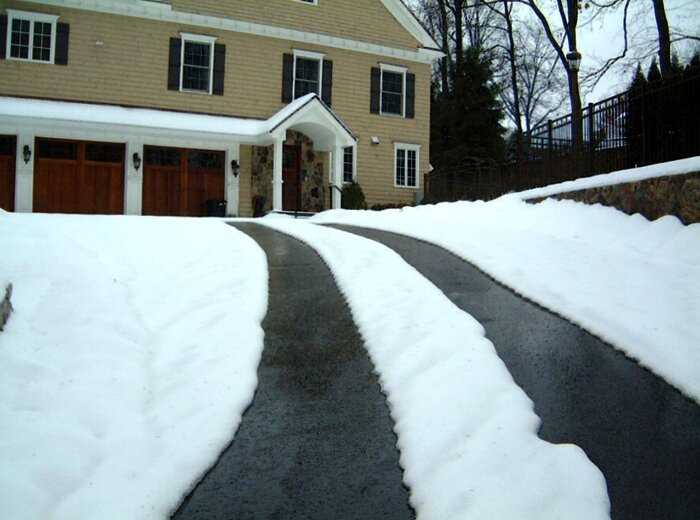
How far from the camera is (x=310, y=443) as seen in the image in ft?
11.5

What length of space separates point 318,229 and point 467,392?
6.80 m

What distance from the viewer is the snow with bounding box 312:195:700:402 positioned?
4.52 metres

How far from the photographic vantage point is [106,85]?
17.3 m

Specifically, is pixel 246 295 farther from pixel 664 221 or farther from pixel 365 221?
pixel 365 221

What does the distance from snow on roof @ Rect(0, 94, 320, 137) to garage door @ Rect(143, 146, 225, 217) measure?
3.05ft

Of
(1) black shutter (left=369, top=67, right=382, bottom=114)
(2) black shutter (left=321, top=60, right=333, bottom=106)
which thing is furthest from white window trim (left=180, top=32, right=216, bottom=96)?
(1) black shutter (left=369, top=67, right=382, bottom=114)

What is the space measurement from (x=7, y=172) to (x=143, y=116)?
3855 mm

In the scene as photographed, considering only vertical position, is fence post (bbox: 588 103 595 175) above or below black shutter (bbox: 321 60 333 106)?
below

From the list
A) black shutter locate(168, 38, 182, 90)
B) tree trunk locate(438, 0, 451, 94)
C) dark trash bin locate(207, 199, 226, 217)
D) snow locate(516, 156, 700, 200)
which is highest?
tree trunk locate(438, 0, 451, 94)

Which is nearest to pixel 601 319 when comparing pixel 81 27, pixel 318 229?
pixel 318 229

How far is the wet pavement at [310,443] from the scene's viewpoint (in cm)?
296

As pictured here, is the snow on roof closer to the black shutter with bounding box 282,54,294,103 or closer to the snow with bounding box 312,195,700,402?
the black shutter with bounding box 282,54,294,103

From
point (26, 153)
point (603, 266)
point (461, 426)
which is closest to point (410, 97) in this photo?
point (26, 153)

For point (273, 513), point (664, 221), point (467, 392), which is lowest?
point (273, 513)
